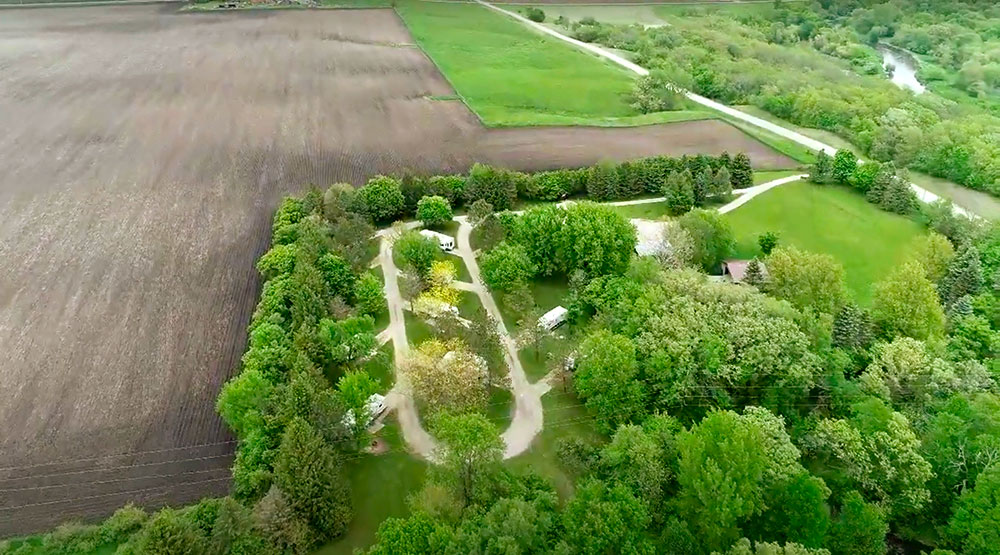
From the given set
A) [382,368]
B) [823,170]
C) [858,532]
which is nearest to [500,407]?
[382,368]

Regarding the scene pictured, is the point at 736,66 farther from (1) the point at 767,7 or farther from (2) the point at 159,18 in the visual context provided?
(2) the point at 159,18

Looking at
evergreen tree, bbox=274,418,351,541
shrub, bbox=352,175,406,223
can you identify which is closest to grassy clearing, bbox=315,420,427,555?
evergreen tree, bbox=274,418,351,541

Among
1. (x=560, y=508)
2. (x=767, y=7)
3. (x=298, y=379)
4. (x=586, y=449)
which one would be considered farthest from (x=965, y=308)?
(x=767, y=7)

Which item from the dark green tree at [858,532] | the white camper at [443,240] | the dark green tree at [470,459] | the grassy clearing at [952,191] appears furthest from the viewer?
the grassy clearing at [952,191]

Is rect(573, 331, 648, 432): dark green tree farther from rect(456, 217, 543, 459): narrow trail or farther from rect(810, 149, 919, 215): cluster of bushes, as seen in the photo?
rect(810, 149, 919, 215): cluster of bushes

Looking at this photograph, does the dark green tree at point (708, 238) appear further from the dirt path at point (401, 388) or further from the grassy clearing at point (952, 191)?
the grassy clearing at point (952, 191)

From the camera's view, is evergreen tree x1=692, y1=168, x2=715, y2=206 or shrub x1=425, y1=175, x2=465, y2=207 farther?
evergreen tree x1=692, y1=168, x2=715, y2=206

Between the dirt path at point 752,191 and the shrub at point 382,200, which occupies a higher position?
the shrub at point 382,200

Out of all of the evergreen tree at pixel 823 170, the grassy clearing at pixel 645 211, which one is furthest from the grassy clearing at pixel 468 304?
the evergreen tree at pixel 823 170
